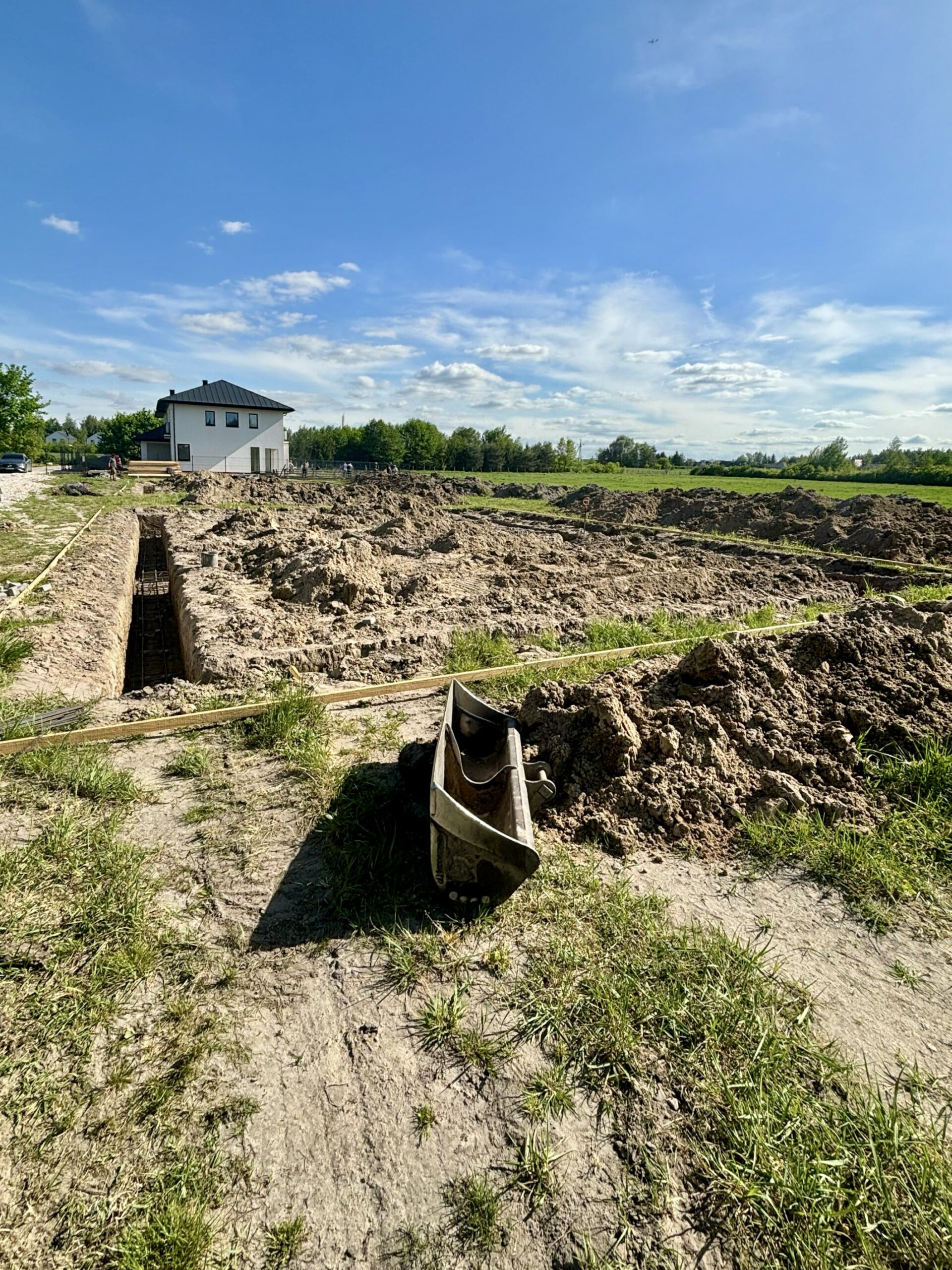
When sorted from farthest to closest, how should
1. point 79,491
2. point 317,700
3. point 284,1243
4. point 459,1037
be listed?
point 79,491 → point 317,700 → point 459,1037 → point 284,1243

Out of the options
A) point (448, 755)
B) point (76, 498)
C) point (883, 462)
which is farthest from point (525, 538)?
point (883, 462)

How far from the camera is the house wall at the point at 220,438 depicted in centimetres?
4600

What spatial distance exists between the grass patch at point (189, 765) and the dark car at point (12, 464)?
43702 millimetres

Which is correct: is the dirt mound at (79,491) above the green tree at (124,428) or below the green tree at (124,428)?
below

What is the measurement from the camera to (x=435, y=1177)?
207cm

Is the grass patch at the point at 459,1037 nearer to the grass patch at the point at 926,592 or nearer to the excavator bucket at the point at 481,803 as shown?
the excavator bucket at the point at 481,803

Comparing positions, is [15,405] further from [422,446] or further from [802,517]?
[422,446]

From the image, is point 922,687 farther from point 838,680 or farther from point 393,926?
point 393,926

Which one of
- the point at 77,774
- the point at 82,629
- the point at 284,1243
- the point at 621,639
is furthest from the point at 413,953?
the point at 82,629

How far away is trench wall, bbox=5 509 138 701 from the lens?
6.36 meters

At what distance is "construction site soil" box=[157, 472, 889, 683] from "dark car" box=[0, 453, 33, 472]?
87.0ft

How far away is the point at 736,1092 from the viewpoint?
2.32m

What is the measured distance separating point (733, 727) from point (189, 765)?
12.8 ft

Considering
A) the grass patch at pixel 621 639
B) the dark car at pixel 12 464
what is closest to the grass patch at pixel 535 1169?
the grass patch at pixel 621 639
